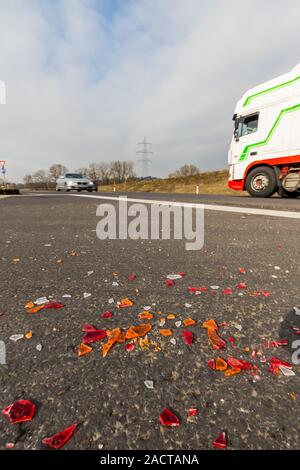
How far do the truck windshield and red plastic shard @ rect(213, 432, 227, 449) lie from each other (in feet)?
35.6

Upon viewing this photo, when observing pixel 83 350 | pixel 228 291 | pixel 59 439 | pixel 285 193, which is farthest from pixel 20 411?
pixel 285 193

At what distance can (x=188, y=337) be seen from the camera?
3.65 ft

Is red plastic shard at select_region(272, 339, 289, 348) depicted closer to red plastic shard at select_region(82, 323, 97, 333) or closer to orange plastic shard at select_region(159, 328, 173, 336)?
orange plastic shard at select_region(159, 328, 173, 336)

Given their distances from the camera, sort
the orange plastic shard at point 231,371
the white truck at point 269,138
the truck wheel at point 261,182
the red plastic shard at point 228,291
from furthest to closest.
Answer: the truck wheel at point 261,182 < the white truck at point 269,138 < the red plastic shard at point 228,291 < the orange plastic shard at point 231,371

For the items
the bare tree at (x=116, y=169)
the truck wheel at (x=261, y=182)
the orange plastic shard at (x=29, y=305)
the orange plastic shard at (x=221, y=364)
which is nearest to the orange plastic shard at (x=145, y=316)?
the orange plastic shard at (x=221, y=364)

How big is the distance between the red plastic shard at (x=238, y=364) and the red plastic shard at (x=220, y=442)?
290 millimetres

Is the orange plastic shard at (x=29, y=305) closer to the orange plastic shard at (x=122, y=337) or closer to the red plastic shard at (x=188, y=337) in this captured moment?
the orange plastic shard at (x=122, y=337)

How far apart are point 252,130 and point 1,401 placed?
11.1m

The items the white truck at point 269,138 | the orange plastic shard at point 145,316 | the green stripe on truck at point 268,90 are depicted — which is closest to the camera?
the orange plastic shard at point 145,316

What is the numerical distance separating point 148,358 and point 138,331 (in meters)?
0.18

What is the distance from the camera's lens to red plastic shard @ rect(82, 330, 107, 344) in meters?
1.08

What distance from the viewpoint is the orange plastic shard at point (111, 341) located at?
1018mm

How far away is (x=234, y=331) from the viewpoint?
116cm
